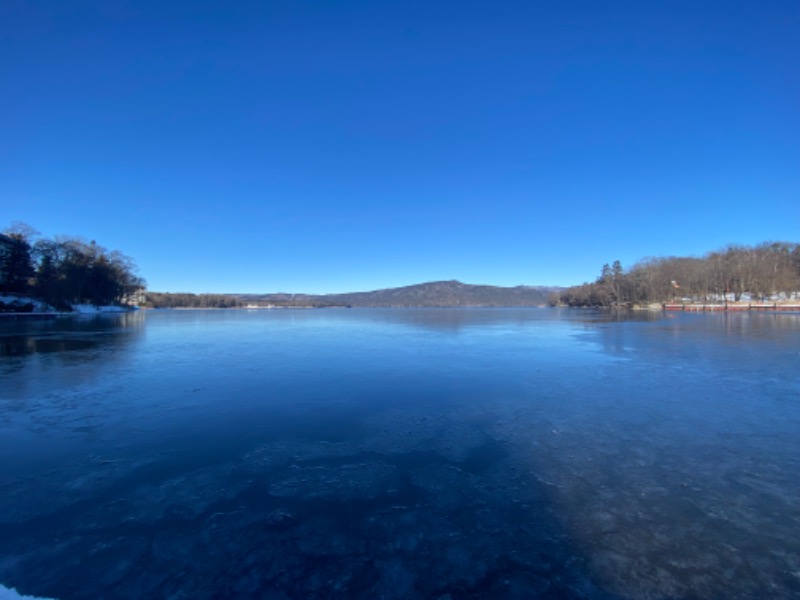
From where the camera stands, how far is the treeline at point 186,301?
392ft

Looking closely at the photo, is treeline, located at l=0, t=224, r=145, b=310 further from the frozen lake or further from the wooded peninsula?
the frozen lake

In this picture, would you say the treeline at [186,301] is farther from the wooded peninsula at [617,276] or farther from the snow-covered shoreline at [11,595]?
the snow-covered shoreline at [11,595]

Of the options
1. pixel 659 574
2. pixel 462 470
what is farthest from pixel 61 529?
pixel 659 574

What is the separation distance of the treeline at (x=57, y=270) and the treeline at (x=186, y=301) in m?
55.7

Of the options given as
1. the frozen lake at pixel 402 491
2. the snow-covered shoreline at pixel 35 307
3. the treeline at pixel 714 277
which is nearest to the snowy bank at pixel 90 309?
the snow-covered shoreline at pixel 35 307

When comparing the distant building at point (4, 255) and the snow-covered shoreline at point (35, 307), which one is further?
the distant building at point (4, 255)

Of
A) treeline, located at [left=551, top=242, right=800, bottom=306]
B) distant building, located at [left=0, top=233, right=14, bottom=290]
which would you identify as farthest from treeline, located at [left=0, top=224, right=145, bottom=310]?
treeline, located at [left=551, top=242, right=800, bottom=306]

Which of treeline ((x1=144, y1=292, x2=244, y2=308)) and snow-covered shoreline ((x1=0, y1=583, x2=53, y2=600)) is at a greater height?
treeline ((x1=144, y1=292, x2=244, y2=308))

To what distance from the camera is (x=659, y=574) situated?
2789 mm

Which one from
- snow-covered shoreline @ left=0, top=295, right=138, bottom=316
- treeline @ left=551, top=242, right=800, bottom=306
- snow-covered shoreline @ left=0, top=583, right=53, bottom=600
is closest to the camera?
snow-covered shoreline @ left=0, top=583, right=53, bottom=600

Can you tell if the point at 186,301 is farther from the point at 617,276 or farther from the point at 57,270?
the point at 617,276

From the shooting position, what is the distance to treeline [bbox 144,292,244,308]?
392ft

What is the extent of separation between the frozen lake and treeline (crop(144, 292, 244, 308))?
12994cm

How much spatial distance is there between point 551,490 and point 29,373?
1392 cm
